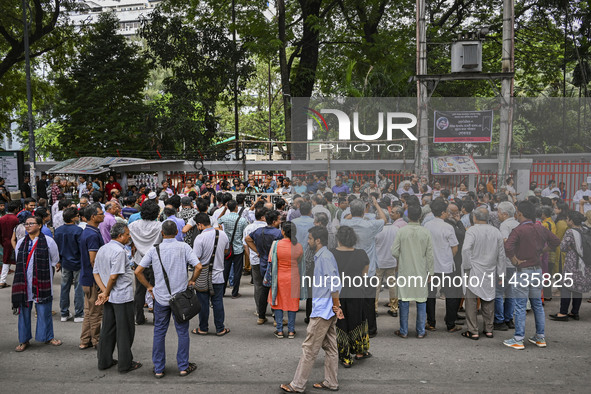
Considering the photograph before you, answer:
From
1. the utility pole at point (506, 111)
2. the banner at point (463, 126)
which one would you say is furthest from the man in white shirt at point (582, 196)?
the banner at point (463, 126)

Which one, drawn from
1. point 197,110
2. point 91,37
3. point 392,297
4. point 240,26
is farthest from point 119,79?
point 392,297

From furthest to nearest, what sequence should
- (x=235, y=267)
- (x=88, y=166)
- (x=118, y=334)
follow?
(x=88, y=166) < (x=235, y=267) < (x=118, y=334)

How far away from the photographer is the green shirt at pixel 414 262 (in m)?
6.50

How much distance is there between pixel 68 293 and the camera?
24.5 ft

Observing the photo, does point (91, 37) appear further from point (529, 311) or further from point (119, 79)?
point (529, 311)

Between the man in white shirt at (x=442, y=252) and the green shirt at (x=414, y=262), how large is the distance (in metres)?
0.37

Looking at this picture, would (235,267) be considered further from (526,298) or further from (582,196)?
(582,196)

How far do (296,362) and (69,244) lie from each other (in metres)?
3.39

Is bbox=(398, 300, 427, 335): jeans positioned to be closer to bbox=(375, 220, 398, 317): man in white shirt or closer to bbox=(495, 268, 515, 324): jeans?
bbox=(375, 220, 398, 317): man in white shirt

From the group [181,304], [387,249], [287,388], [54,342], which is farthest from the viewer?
[387,249]

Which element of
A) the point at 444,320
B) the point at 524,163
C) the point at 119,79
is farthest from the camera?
the point at 119,79

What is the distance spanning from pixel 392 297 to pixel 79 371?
4495mm

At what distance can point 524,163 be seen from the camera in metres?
13.3

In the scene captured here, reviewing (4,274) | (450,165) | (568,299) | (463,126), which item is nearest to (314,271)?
(568,299)
